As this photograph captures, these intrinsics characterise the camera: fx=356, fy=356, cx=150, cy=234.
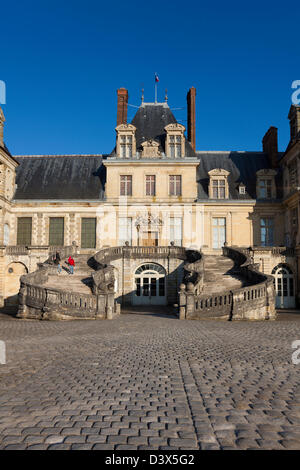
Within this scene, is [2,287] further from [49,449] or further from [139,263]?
[49,449]

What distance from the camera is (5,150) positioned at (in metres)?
27.5

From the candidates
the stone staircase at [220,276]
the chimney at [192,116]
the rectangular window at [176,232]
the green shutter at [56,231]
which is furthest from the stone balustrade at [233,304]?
the chimney at [192,116]

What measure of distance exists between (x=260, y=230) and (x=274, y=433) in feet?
83.1

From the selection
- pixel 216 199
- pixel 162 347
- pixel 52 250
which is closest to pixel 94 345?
pixel 162 347

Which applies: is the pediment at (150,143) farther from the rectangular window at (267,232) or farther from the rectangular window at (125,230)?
the rectangular window at (267,232)

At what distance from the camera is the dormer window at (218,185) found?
28297 mm

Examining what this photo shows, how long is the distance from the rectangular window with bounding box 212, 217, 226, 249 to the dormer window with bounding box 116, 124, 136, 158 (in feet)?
28.0

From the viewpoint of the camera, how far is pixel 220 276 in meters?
21.0

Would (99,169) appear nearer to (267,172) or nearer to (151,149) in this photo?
(151,149)

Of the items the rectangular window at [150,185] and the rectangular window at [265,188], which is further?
the rectangular window at [265,188]

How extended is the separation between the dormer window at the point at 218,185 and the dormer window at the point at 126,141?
21.3 feet

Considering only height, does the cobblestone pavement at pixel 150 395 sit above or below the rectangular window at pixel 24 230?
below


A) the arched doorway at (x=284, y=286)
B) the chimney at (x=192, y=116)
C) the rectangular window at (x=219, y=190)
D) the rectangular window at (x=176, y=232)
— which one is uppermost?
the chimney at (x=192, y=116)

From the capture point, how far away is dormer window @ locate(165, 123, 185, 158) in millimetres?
28203
